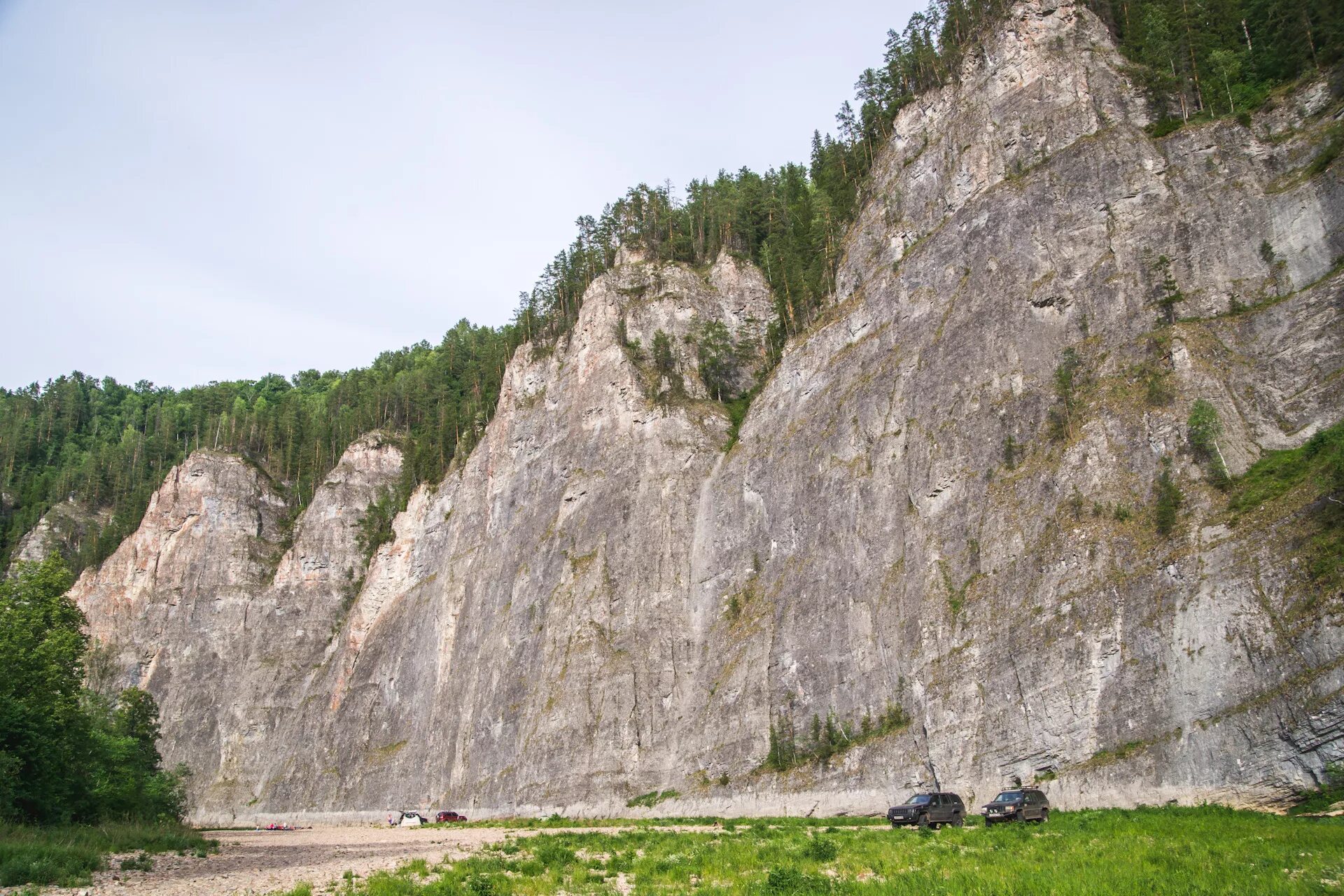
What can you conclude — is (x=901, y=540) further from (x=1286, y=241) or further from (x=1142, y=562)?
(x=1286, y=241)

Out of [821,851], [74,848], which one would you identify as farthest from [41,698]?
[821,851]

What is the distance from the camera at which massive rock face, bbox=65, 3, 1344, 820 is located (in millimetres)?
30062

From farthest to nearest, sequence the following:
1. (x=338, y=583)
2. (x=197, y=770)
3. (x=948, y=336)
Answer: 1. (x=338, y=583)
2. (x=197, y=770)
3. (x=948, y=336)

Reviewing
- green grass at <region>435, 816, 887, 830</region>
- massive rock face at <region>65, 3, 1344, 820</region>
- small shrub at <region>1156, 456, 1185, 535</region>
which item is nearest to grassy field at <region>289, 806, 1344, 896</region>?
massive rock face at <region>65, 3, 1344, 820</region>

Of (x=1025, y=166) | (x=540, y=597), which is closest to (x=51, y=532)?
(x=540, y=597)

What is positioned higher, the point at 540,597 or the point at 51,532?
the point at 51,532

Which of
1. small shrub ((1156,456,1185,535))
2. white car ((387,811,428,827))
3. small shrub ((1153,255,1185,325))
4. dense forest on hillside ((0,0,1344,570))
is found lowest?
white car ((387,811,428,827))

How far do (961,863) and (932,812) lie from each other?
1188 centimetres

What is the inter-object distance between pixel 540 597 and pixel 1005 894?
2009 inches

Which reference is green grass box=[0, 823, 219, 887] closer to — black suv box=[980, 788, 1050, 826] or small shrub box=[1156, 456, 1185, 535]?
black suv box=[980, 788, 1050, 826]

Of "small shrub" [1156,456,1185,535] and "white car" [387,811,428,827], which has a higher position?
"small shrub" [1156,456,1185,535]

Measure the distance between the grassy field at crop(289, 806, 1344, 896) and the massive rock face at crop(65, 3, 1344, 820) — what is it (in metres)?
6.83

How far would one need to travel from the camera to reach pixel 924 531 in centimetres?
4119

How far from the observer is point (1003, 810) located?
2609cm
